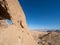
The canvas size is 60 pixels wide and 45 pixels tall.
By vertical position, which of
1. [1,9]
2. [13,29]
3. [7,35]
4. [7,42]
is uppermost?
[1,9]

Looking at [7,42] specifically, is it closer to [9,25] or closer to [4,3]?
[9,25]

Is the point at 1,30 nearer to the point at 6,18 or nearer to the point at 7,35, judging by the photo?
the point at 7,35

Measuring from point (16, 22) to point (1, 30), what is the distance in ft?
5.55

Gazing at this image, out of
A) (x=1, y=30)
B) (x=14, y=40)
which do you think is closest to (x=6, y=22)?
(x=1, y=30)

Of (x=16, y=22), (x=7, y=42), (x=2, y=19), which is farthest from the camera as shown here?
(x=16, y=22)

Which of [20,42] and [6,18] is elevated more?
[6,18]

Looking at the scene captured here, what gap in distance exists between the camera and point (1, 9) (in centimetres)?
820

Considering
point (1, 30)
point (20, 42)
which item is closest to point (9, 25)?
point (1, 30)

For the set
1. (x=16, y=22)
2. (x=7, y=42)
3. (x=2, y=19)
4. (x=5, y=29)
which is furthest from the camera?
(x=16, y=22)

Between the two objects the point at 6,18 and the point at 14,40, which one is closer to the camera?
the point at 14,40

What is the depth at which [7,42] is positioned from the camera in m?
7.12

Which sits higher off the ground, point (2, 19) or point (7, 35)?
point (2, 19)

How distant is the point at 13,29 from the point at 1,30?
3.07ft

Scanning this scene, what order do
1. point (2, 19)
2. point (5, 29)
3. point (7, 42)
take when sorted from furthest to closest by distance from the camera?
point (2, 19), point (5, 29), point (7, 42)
